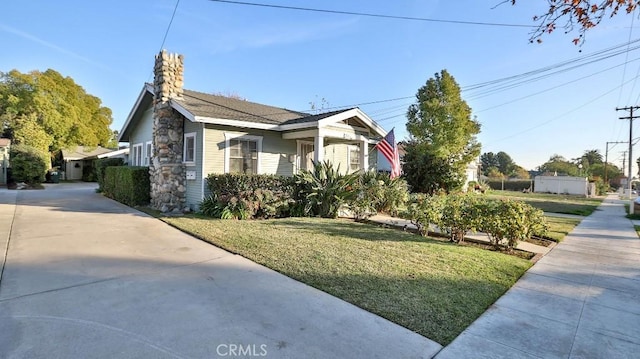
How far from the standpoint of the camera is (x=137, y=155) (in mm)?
15234

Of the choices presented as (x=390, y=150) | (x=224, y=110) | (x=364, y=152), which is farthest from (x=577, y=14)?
(x=224, y=110)

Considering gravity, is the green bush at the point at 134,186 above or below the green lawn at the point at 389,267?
above

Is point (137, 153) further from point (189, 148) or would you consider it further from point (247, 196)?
point (247, 196)

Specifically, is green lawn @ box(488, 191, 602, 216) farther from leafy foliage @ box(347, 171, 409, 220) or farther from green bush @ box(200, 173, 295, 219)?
green bush @ box(200, 173, 295, 219)

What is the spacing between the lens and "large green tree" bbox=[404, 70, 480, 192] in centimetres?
1891

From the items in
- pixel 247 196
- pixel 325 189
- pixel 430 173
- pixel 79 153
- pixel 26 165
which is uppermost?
pixel 79 153

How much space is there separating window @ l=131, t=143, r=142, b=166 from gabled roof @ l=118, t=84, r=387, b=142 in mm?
1503

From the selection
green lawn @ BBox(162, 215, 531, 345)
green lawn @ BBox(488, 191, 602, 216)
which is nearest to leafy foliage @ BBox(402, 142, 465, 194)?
green lawn @ BBox(488, 191, 602, 216)

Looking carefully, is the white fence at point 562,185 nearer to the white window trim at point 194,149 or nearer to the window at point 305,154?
the window at point 305,154

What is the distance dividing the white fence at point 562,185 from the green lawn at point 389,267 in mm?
33847

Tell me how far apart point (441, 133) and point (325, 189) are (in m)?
11.7

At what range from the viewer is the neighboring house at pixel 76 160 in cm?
2912

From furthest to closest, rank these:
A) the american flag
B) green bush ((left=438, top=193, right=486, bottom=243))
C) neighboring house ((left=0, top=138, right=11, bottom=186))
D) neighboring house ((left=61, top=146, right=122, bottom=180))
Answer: neighboring house ((left=61, top=146, right=122, bottom=180)) → neighboring house ((left=0, top=138, right=11, bottom=186)) → the american flag → green bush ((left=438, top=193, right=486, bottom=243))

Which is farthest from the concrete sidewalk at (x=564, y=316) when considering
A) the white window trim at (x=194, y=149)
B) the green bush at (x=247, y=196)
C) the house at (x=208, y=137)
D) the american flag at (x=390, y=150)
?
the white window trim at (x=194, y=149)
